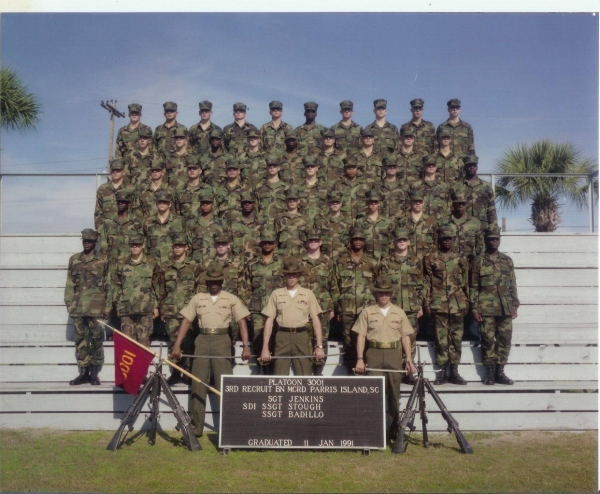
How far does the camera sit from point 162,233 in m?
9.98

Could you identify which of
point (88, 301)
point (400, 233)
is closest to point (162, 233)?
point (88, 301)

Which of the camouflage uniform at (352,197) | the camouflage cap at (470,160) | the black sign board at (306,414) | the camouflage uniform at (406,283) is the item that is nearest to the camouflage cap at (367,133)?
the camouflage uniform at (352,197)

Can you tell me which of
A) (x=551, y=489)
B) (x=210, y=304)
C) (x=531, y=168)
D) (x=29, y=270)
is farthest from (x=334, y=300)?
(x=531, y=168)

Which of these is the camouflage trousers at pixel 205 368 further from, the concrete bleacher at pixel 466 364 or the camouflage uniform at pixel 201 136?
the camouflage uniform at pixel 201 136

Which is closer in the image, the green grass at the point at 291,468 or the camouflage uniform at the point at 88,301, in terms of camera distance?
the green grass at the point at 291,468

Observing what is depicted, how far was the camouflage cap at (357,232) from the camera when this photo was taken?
30.0ft

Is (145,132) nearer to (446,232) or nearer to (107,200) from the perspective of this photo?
(107,200)

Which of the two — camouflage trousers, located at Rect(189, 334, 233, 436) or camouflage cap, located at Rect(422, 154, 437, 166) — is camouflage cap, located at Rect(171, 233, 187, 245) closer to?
camouflage trousers, located at Rect(189, 334, 233, 436)

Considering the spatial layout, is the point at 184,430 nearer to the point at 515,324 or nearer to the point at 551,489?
the point at 551,489

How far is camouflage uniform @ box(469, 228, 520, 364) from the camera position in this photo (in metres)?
9.07

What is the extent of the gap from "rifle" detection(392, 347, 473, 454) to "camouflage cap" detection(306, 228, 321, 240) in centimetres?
227

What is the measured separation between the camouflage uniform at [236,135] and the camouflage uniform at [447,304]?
14.8ft

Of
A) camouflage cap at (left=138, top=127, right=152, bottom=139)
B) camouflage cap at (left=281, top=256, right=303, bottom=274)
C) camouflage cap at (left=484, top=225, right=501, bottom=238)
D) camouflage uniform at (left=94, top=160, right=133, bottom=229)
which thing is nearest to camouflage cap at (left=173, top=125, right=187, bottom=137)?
camouflage cap at (left=138, top=127, right=152, bottom=139)

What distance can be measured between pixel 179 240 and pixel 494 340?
4795 mm
